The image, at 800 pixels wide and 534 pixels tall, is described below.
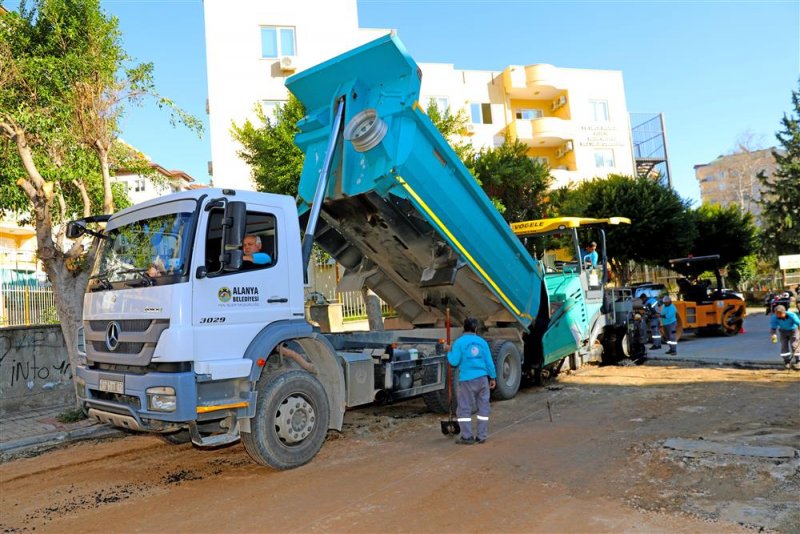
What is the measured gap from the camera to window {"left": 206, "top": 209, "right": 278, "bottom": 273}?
5129 millimetres

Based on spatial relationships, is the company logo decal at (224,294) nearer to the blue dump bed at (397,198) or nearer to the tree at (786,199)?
the blue dump bed at (397,198)

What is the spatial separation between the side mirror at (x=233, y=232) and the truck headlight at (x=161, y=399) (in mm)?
1133

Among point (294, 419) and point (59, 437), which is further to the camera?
point (59, 437)

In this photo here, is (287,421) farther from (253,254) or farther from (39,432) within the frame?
(39,432)

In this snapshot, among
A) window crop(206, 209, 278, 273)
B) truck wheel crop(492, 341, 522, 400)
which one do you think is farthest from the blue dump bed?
window crop(206, 209, 278, 273)

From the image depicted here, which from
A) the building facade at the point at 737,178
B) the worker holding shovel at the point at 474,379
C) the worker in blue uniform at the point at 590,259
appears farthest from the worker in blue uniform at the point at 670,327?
the building facade at the point at 737,178

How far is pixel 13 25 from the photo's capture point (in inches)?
336

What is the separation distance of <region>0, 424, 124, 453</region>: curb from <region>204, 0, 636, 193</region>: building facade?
51.6 feet

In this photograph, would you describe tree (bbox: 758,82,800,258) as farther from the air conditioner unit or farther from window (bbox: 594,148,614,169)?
the air conditioner unit

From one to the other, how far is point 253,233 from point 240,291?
63 cm

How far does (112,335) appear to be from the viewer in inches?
210

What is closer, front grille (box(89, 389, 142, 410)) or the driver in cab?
front grille (box(89, 389, 142, 410))

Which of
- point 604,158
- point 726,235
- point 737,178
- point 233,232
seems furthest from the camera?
point 737,178

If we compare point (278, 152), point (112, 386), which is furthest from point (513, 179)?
point (112, 386)
